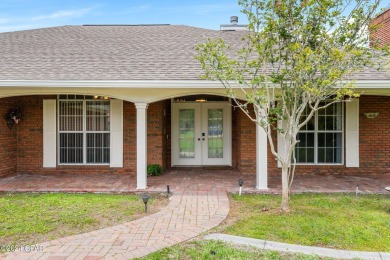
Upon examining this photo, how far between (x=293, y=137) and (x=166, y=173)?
4723 mm

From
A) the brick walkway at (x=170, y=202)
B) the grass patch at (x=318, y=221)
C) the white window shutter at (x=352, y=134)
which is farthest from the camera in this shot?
the white window shutter at (x=352, y=134)

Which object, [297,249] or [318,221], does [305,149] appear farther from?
[297,249]

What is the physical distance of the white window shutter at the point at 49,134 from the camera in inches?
357

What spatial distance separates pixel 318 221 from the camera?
4953 millimetres

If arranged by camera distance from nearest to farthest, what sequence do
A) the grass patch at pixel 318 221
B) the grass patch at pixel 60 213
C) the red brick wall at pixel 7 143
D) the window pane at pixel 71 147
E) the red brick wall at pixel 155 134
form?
1. the grass patch at pixel 318 221
2. the grass patch at pixel 60 213
3. the red brick wall at pixel 7 143
4. the red brick wall at pixel 155 134
5. the window pane at pixel 71 147

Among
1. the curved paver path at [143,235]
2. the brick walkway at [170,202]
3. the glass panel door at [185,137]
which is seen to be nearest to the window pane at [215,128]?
the glass panel door at [185,137]

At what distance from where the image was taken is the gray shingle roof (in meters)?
7.17

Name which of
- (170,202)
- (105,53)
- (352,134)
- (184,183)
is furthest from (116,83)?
(352,134)

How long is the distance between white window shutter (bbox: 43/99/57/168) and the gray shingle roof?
4.75ft

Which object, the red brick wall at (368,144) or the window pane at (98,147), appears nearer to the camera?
the red brick wall at (368,144)

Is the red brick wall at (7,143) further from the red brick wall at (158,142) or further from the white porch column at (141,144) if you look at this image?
the white porch column at (141,144)

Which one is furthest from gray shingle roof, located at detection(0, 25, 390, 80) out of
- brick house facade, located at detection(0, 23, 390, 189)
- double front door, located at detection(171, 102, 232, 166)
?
double front door, located at detection(171, 102, 232, 166)

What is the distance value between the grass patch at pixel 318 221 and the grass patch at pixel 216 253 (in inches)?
18.1

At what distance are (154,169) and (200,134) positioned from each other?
94.6 inches
